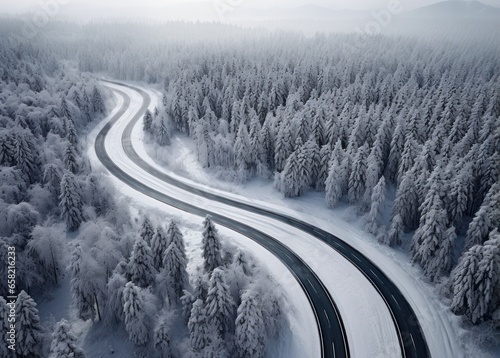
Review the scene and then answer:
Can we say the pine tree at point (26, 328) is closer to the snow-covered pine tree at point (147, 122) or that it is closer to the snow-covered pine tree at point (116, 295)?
the snow-covered pine tree at point (116, 295)

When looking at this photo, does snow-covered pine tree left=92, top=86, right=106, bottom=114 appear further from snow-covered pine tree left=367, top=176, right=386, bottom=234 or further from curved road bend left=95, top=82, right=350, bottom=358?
snow-covered pine tree left=367, top=176, right=386, bottom=234

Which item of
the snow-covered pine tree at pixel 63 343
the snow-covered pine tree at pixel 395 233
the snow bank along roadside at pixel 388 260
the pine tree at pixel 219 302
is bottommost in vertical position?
the snow bank along roadside at pixel 388 260

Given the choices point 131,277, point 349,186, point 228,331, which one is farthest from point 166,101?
point 228,331

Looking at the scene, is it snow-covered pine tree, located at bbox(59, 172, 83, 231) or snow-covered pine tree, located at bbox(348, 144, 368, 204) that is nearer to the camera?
snow-covered pine tree, located at bbox(59, 172, 83, 231)

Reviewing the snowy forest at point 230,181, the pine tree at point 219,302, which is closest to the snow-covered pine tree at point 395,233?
the snowy forest at point 230,181

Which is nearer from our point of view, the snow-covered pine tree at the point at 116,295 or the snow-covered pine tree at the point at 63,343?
the snow-covered pine tree at the point at 63,343

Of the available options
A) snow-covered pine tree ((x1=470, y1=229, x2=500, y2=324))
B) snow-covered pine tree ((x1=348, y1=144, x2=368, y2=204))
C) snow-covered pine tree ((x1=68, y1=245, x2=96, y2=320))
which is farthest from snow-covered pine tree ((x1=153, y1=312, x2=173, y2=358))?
snow-covered pine tree ((x1=348, y1=144, x2=368, y2=204))

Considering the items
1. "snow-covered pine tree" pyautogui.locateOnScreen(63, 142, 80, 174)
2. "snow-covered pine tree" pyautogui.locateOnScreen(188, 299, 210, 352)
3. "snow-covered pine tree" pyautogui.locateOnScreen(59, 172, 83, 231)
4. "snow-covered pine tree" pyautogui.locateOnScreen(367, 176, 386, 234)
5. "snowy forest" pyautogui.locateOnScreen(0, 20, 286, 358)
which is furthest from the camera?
"snow-covered pine tree" pyautogui.locateOnScreen(63, 142, 80, 174)

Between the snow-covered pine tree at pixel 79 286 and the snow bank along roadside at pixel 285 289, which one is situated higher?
the snow-covered pine tree at pixel 79 286
